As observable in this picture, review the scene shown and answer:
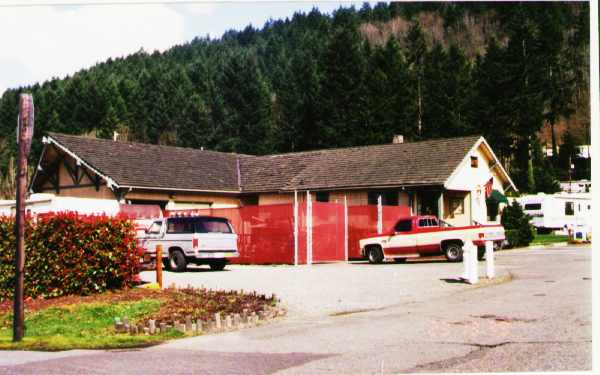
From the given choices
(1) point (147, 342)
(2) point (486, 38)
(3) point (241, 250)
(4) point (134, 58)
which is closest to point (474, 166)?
(3) point (241, 250)

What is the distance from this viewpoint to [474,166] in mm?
37312

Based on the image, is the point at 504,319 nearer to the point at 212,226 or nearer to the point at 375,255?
the point at 212,226

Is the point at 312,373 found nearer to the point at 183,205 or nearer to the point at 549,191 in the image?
the point at 183,205

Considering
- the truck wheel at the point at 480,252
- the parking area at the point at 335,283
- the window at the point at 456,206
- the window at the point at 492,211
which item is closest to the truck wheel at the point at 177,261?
the parking area at the point at 335,283

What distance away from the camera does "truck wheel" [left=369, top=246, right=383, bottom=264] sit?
2703 cm

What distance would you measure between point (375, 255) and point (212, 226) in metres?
6.97

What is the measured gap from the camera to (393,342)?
986 cm

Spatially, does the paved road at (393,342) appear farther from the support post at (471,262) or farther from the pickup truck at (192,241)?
the pickup truck at (192,241)

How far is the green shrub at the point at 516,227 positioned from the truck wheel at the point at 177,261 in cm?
1804

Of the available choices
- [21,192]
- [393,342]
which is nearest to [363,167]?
[21,192]

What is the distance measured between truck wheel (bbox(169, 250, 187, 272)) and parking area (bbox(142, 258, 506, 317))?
417mm

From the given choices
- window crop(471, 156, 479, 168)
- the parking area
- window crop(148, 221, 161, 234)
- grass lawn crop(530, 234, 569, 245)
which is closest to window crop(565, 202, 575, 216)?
grass lawn crop(530, 234, 569, 245)

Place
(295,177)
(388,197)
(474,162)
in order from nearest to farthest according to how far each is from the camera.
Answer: (388,197) < (474,162) < (295,177)

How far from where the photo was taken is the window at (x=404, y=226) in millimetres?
26344
